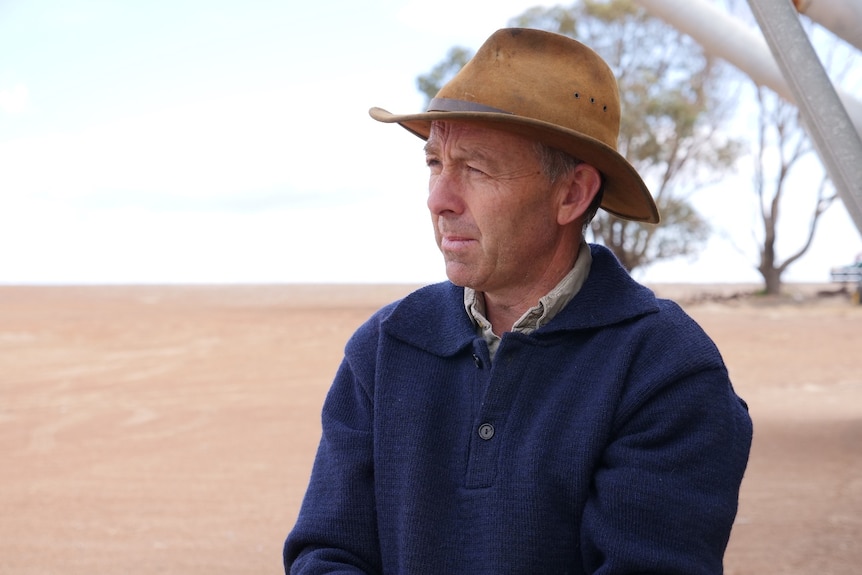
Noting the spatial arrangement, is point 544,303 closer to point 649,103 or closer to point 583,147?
point 583,147

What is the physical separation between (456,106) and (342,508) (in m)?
0.91

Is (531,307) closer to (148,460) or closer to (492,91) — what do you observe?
(492,91)

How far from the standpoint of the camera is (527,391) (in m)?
2.04

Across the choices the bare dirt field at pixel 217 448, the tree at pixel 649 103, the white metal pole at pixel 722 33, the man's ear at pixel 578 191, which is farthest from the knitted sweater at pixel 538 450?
the tree at pixel 649 103

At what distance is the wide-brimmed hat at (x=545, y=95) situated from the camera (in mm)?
2068

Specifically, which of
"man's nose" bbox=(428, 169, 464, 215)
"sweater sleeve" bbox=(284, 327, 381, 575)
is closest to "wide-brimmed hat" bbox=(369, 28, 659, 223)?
"man's nose" bbox=(428, 169, 464, 215)

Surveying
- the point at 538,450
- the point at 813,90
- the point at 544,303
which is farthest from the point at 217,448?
the point at 538,450

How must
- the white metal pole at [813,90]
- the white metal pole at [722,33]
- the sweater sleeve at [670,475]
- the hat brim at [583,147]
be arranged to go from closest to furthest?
the sweater sleeve at [670,475] → the hat brim at [583,147] → the white metal pole at [813,90] → the white metal pole at [722,33]

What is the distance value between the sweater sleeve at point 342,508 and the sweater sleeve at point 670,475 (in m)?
0.48

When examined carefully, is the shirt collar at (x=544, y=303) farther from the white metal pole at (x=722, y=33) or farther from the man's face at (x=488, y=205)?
the white metal pole at (x=722, y=33)

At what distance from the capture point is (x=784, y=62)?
135 inches

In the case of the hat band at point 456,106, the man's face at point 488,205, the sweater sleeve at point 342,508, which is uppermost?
the hat band at point 456,106

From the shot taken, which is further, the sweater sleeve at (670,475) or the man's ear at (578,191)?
the man's ear at (578,191)

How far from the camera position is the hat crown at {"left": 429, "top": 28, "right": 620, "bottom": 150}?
208 centimetres
